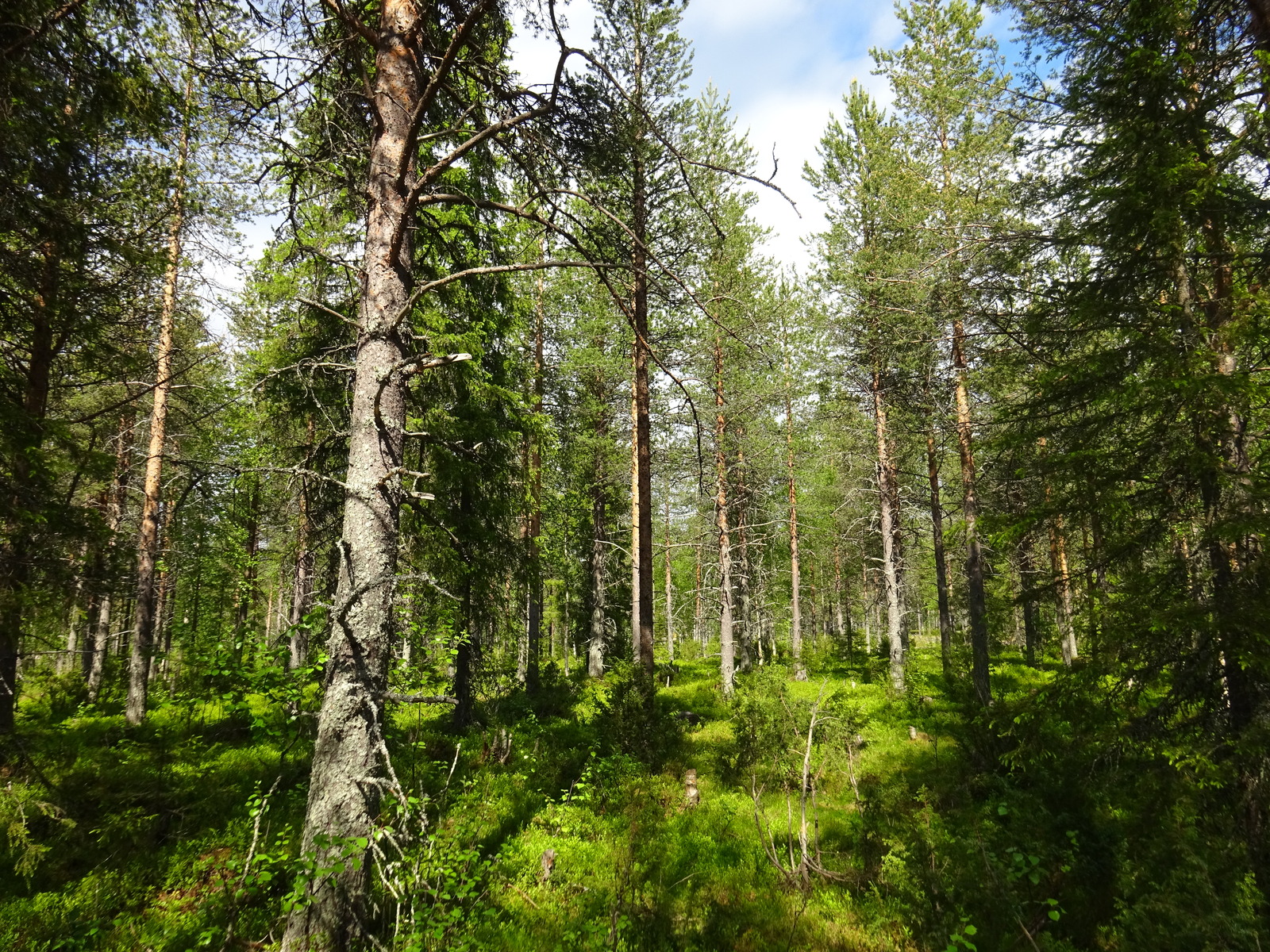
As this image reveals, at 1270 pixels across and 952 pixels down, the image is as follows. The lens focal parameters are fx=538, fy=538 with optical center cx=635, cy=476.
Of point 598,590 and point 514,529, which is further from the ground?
point 514,529

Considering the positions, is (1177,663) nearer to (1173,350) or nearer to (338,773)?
(1173,350)

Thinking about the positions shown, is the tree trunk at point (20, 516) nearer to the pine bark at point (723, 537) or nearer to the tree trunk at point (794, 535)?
the pine bark at point (723, 537)

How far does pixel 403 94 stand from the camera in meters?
4.04

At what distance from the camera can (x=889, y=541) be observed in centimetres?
1619

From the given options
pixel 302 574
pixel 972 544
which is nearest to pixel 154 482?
pixel 302 574

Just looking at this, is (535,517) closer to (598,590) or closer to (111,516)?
(598,590)

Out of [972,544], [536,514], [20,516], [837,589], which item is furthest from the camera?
[837,589]

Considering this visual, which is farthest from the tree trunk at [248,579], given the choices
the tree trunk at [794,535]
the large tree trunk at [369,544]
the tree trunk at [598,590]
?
the tree trunk at [794,535]

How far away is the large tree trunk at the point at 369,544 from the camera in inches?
129

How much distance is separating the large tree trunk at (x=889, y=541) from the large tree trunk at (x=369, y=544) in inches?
602

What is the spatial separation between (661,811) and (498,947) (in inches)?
151

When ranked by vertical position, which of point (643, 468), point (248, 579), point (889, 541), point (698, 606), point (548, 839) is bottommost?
point (548, 839)

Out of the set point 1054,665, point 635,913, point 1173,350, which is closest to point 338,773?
point 635,913

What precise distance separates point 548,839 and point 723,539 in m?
9.96
